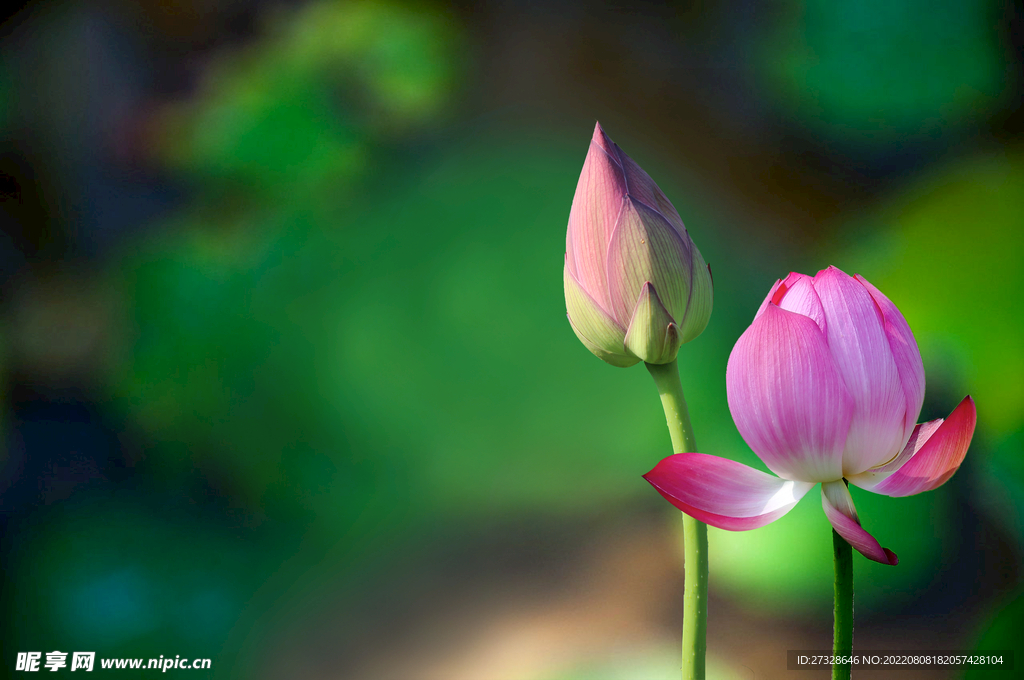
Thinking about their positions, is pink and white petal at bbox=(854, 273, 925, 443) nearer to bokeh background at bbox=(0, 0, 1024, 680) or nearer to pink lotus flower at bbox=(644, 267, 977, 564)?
pink lotus flower at bbox=(644, 267, 977, 564)

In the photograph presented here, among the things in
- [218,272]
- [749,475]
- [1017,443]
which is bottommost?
[749,475]

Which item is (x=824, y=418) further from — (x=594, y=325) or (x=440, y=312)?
(x=440, y=312)

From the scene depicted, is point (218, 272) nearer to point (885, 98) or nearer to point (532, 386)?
point (532, 386)

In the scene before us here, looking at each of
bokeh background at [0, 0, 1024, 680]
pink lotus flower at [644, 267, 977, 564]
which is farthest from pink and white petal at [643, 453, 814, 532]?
bokeh background at [0, 0, 1024, 680]

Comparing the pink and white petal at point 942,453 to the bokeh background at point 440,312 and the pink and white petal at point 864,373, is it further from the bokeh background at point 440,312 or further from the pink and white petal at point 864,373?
the bokeh background at point 440,312

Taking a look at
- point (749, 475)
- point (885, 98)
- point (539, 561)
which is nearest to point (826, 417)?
point (749, 475)

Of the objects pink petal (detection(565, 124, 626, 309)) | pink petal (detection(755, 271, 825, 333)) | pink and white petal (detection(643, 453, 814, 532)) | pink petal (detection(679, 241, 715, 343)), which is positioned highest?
pink petal (detection(565, 124, 626, 309))

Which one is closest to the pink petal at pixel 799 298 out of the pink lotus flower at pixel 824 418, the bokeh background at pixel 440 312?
the pink lotus flower at pixel 824 418

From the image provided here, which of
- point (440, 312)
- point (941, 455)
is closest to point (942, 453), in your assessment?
point (941, 455)
